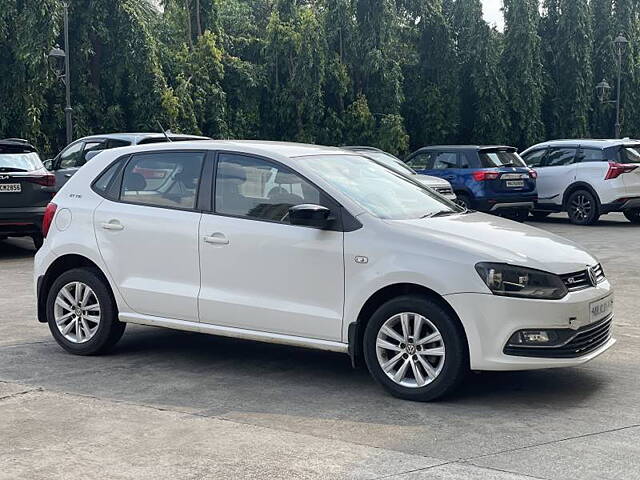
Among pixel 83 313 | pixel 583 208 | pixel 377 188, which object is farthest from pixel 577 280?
pixel 583 208

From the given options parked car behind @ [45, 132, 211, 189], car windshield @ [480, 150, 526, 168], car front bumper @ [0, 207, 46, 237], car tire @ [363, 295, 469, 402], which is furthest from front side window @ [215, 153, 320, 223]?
car windshield @ [480, 150, 526, 168]

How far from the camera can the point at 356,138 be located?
37.2 m

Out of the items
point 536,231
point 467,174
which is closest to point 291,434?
point 536,231

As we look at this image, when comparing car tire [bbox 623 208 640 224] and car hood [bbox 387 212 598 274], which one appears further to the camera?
car tire [bbox 623 208 640 224]

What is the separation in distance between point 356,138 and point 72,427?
32.0 m

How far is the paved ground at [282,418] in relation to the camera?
502 cm

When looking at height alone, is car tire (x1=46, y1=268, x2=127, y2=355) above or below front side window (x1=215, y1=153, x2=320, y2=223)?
below

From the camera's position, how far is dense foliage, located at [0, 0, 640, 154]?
31422 millimetres

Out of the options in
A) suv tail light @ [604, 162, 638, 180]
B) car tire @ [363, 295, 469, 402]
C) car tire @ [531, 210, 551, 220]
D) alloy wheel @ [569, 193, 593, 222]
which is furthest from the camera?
car tire @ [531, 210, 551, 220]

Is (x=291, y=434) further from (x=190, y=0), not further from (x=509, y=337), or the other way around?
(x=190, y=0)

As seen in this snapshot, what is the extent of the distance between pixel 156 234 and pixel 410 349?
83.8 inches

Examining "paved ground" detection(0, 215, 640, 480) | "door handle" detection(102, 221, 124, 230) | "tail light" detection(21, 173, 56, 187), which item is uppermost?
"tail light" detection(21, 173, 56, 187)

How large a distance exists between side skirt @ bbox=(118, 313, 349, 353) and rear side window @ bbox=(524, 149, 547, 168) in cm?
1505

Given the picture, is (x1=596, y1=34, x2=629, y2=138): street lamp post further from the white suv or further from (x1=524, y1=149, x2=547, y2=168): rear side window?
the white suv
